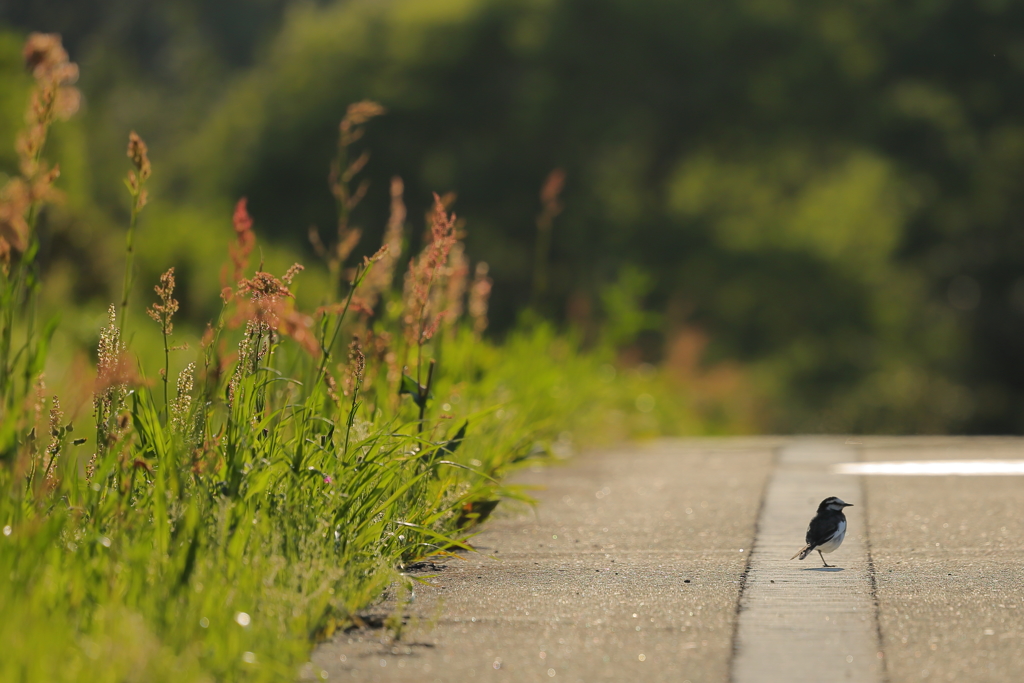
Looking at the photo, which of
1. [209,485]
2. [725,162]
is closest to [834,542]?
[209,485]

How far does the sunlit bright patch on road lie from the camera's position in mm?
7785

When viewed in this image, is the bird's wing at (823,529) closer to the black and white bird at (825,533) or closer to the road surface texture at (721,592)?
the black and white bird at (825,533)

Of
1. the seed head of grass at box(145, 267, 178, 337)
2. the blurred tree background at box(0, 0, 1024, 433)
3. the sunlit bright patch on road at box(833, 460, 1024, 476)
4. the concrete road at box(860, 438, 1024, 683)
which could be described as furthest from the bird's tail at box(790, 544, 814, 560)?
the blurred tree background at box(0, 0, 1024, 433)

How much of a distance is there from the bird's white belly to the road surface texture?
0.24ft

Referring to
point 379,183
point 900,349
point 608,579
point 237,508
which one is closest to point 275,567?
point 237,508

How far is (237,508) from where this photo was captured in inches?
165

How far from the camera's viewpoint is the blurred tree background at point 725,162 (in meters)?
28.2

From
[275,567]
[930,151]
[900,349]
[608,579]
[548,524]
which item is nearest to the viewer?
[275,567]

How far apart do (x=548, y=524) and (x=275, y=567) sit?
2.37m

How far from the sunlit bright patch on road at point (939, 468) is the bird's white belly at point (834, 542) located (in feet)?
9.02

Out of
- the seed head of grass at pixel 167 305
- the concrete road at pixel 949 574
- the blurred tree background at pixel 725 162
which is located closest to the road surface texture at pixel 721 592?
the concrete road at pixel 949 574

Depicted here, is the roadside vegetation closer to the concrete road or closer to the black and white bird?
the black and white bird

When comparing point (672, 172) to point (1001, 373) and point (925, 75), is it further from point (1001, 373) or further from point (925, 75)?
point (1001, 373)

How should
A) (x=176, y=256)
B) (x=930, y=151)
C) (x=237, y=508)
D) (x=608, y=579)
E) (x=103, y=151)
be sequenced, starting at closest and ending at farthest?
1. (x=237, y=508)
2. (x=608, y=579)
3. (x=176, y=256)
4. (x=930, y=151)
5. (x=103, y=151)
